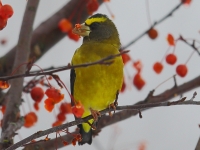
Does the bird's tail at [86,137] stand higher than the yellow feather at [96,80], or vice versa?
the yellow feather at [96,80]

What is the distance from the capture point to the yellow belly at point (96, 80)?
1084mm

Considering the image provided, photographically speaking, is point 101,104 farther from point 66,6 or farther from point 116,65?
point 66,6

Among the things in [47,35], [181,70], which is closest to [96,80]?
[181,70]

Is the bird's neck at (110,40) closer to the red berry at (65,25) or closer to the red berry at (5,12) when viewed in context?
the red berry at (65,25)

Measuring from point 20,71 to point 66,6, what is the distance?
44 cm

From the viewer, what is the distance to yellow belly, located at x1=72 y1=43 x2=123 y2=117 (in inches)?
42.7

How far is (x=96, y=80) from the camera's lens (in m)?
1.08

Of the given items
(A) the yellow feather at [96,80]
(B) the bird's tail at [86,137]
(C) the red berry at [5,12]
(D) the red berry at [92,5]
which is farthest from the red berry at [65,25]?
(C) the red berry at [5,12]

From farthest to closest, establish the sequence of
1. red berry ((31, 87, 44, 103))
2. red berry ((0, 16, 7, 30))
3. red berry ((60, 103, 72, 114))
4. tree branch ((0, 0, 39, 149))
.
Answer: red berry ((60, 103, 72, 114)) → red berry ((31, 87, 44, 103)) → tree branch ((0, 0, 39, 149)) → red berry ((0, 16, 7, 30))

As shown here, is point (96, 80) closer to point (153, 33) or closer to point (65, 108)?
point (65, 108)

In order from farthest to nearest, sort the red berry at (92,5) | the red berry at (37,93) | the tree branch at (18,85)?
the red berry at (92,5) → the red berry at (37,93) → the tree branch at (18,85)

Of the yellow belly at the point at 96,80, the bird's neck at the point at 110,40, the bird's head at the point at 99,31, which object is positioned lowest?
the yellow belly at the point at 96,80

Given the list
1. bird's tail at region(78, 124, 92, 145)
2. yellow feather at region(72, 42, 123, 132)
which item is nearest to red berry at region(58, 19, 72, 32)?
yellow feather at region(72, 42, 123, 132)

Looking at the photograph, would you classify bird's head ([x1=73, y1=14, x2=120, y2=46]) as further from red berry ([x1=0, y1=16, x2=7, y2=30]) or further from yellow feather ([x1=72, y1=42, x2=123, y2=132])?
red berry ([x1=0, y1=16, x2=7, y2=30])
